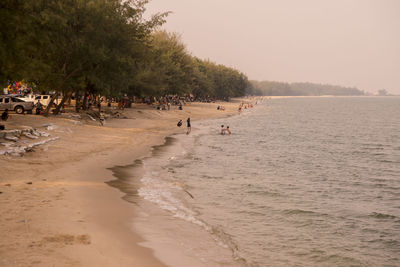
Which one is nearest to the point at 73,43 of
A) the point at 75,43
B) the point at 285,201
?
the point at 75,43

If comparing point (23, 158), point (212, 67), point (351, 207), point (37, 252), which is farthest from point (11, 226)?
point (212, 67)

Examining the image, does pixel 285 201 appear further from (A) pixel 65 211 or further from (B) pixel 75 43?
(B) pixel 75 43

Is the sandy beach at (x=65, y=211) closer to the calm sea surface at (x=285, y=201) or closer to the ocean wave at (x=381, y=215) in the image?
the calm sea surface at (x=285, y=201)

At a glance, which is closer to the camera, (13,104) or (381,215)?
(381,215)

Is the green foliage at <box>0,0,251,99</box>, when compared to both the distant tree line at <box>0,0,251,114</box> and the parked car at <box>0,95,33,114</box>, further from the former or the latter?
the parked car at <box>0,95,33,114</box>

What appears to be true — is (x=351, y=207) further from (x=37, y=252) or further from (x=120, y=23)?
(x=120, y=23)

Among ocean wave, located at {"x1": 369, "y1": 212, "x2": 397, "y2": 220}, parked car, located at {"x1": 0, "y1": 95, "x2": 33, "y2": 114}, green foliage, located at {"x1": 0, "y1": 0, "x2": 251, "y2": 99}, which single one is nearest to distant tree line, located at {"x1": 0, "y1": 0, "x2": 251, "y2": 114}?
green foliage, located at {"x1": 0, "y1": 0, "x2": 251, "y2": 99}

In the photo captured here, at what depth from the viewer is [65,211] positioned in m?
13.3

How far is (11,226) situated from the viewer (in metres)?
11.2

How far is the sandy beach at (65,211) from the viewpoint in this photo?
9.84 m

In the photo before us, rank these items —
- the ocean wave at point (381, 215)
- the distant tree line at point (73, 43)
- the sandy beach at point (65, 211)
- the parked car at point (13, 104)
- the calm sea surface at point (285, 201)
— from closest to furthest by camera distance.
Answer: the sandy beach at point (65, 211)
the calm sea surface at point (285, 201)
the ocean wave at point (381, 215)
the distant tree line at point (73, 43)
the parked car at point (13, 104)

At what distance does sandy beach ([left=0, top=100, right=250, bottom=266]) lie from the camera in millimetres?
9844

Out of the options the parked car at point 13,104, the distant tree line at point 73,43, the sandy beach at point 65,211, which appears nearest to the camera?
the sandy beach at point 65,211

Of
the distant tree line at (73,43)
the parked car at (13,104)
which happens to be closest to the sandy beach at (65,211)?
the distant tree line at (73,43)
